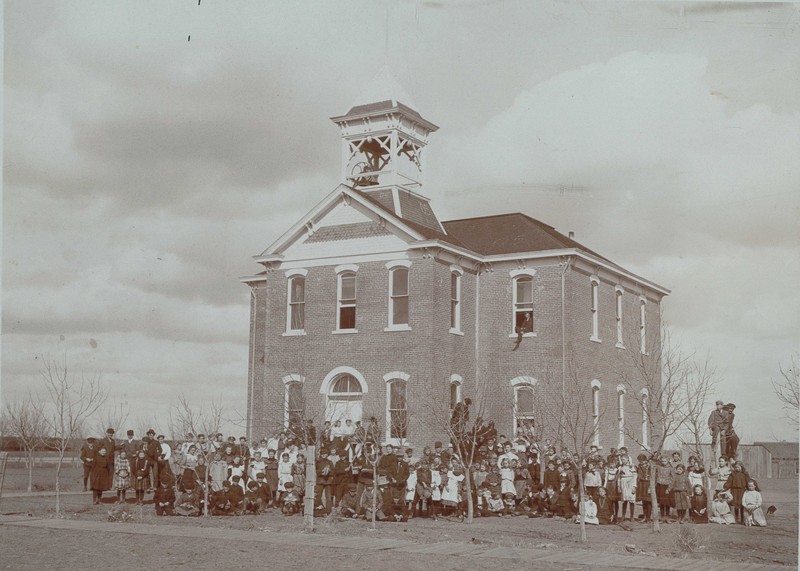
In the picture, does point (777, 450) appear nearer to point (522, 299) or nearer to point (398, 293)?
point (522, 299)

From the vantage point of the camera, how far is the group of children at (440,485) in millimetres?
21281

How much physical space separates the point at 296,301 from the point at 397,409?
535 centimetres

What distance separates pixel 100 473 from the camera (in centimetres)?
2427

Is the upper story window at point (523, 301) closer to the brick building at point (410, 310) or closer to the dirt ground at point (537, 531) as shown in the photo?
the brick building at point (410, 310)

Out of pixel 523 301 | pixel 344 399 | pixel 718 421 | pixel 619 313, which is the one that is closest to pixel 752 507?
pixel 718 421

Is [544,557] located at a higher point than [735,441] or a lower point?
lower

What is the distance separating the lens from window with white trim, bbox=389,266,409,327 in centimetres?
2922

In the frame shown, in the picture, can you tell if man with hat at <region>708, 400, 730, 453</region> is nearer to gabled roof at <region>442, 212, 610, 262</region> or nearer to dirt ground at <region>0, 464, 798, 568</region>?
dirt ground at <region>0, 464, 798, 568</region>

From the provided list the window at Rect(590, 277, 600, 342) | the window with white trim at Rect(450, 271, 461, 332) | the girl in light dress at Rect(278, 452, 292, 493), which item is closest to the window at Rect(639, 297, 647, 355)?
the window at Rect(590, 277, 600, 342)

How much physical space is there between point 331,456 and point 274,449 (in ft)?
12.6

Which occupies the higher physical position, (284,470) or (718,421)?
(718,421)

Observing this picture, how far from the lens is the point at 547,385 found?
96.0ft

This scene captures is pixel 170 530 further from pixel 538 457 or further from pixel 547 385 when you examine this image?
pixel 547 385

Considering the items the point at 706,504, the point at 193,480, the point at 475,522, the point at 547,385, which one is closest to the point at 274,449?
the point at 193,480
